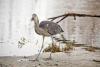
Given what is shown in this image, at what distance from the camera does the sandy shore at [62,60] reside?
9.71 feet

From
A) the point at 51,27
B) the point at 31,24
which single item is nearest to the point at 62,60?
the point at 51,27

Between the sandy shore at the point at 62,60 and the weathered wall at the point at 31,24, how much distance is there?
8cm

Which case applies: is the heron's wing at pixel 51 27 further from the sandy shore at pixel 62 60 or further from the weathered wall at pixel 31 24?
the sandy shore at pixel 62 60

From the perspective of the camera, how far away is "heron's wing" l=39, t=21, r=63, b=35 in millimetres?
3080

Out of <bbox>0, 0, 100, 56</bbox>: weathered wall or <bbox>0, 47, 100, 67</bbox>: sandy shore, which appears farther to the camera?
<bbox>0, 0, 100, 56</bbox>: weathered wall

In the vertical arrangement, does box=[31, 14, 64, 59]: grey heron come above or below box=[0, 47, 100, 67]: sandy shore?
above

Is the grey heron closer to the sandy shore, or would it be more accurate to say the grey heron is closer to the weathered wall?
the weathered wall

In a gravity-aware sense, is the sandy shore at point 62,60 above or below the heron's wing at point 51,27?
below

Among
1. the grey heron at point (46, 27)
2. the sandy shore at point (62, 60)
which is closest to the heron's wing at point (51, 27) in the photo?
the grey heron at point (46, 27)

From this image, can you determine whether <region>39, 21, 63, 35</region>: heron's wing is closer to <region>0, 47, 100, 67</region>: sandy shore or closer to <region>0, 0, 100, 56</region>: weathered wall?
Answer: <region>0, 0, 100, 56</region>: weathered wall

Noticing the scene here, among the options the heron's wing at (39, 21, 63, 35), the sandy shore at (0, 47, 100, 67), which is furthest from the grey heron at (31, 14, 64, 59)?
the sandy shore at (0, 47, 100, 67)

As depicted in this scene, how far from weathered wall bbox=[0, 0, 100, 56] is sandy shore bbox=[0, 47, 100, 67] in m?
0.08

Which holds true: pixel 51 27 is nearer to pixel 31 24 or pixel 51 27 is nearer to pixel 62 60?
pixel 31 24

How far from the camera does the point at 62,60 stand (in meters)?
3.03
